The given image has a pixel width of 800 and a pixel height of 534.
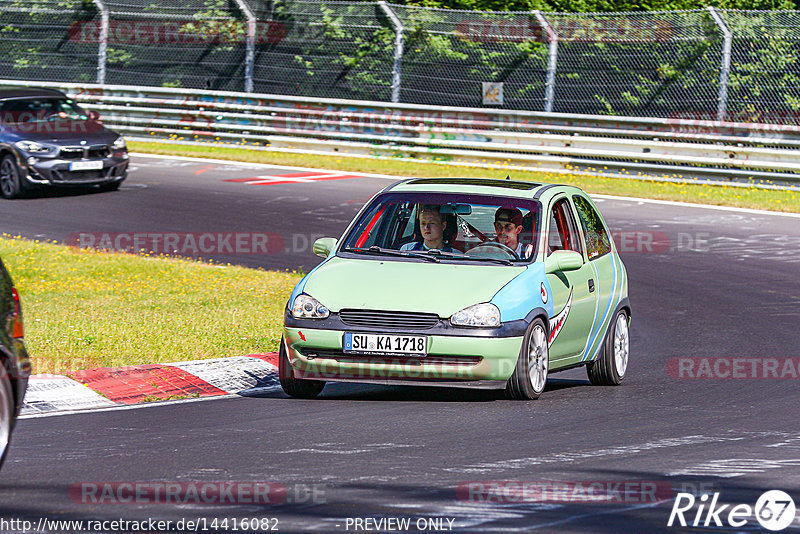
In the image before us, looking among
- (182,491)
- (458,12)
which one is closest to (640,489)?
(182,491)

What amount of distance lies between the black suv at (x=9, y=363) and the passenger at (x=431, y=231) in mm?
3745

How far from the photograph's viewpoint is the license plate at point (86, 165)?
21453mm

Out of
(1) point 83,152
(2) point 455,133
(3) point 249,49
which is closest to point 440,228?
(1) point 83,152

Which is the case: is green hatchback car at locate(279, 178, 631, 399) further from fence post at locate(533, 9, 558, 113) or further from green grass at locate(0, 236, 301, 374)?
fence post at locate(533, 9, 558, 113)

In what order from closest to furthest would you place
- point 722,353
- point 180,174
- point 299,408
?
point 299,408 → point 722,353 → point 180,174

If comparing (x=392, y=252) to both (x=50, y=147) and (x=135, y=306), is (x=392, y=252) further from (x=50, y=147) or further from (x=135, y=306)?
(x=50, y=147)

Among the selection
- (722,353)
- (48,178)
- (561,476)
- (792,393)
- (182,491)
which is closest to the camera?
(182,491)

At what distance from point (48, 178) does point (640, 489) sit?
16.5 meters

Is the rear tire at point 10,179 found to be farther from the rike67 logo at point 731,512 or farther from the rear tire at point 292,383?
the rike67 logo at point 731,512

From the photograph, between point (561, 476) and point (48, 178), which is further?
point (48, 178)

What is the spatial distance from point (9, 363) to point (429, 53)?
2133cm

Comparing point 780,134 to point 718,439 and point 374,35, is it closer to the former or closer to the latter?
point 374,35

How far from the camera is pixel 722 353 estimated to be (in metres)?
11.6

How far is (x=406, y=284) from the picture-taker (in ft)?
29.7
